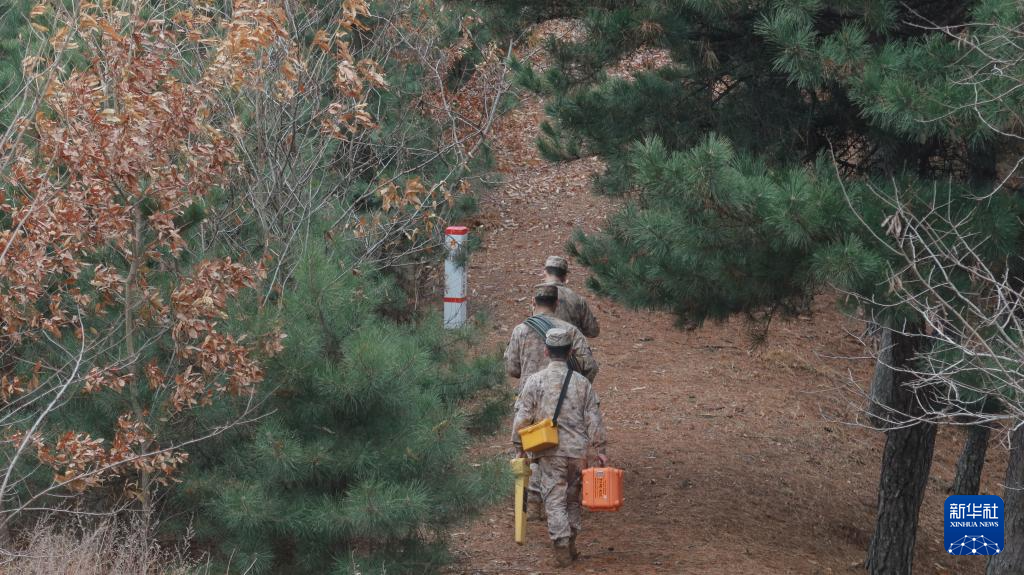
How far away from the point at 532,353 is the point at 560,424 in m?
0.95

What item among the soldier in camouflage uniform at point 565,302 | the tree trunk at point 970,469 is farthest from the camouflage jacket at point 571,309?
the tree trunk at point 970,469

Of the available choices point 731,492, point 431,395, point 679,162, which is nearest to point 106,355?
point 431,395

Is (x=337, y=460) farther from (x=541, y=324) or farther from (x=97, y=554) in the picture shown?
(x=541, y=324)

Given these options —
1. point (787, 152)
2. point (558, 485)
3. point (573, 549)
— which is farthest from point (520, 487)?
point (787, 152)

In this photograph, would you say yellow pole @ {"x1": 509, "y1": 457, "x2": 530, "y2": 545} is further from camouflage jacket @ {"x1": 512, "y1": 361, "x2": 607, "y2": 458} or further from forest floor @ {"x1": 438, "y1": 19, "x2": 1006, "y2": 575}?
forest floor @ {"x1": 438, "y1": 19, "x2": 1006, "y2": 575}

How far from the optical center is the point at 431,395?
667cm

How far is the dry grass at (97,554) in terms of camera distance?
5.73 m

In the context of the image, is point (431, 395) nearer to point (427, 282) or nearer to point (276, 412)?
point (276, 412)

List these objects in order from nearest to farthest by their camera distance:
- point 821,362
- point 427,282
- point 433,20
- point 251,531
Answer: point 251,531, point 433,20, point 427,282, point 821,362

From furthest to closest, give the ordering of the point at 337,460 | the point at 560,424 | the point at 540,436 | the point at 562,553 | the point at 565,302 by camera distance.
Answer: the point at 565,302, the point at 562,553, the point at 560,424, the point at 540,436, the point at 337,460

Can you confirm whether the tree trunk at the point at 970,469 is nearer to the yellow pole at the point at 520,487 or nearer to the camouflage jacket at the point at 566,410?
the camouflage jacket at the point at 566,410

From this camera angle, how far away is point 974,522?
8781 mm

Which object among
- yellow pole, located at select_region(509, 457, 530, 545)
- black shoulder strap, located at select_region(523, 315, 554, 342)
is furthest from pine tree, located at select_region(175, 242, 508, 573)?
black shoulder strap, located at select_region(523, 315, 554, 342)

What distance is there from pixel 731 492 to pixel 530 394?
13.0 feet
